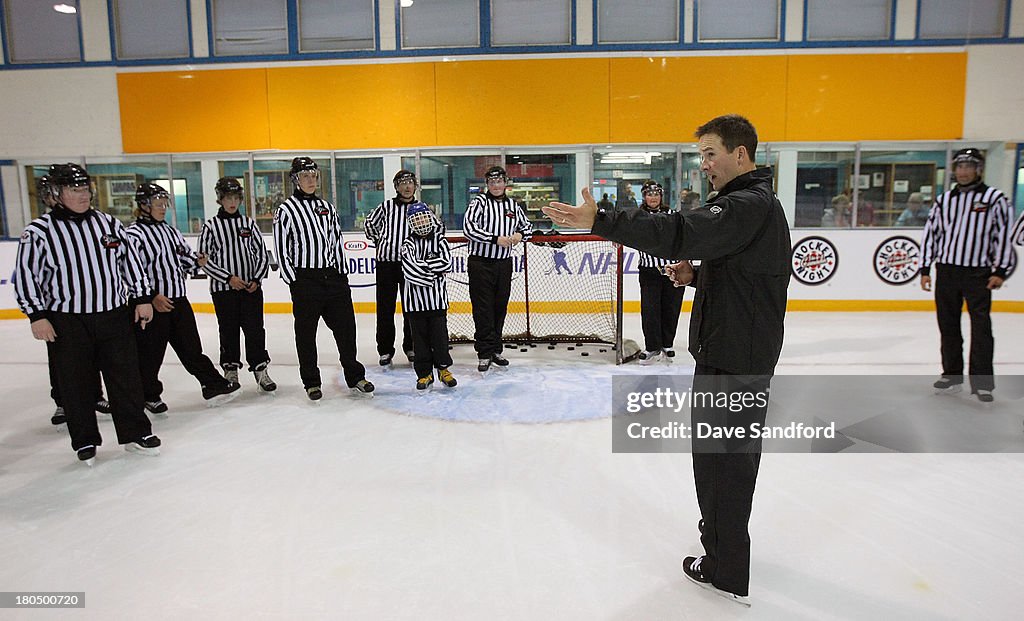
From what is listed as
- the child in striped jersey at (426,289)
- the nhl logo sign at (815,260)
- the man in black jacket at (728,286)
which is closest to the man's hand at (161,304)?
the child in striped jersey at (426,289)

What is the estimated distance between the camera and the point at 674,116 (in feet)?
29.0

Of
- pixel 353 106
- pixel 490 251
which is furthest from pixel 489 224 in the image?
pixel 353 106

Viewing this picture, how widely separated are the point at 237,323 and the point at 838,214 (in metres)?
7.66

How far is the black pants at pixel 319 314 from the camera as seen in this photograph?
449cm

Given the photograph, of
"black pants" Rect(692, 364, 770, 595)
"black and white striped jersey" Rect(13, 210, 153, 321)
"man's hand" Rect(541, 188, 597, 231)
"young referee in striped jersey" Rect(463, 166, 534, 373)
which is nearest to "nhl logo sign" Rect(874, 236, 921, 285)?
"young referee in striped jersey" Rect(463, 166, 534, 373)

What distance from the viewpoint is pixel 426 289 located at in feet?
15.4

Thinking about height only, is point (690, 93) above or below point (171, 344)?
above

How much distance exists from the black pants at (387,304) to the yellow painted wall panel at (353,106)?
408 cm

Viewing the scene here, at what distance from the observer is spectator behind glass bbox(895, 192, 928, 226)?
8.49m

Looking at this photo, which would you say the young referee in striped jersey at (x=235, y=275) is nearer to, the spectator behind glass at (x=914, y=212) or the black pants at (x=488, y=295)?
the black pants at (x=488, y=295)

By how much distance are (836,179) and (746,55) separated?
6.90 feet

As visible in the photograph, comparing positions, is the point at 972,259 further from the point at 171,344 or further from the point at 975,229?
the point at 171,344

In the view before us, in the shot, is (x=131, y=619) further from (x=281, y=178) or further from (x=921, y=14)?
(x=921, y=14)

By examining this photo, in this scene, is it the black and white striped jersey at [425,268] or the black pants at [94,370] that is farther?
the black and white striped jersey at [425,268]
